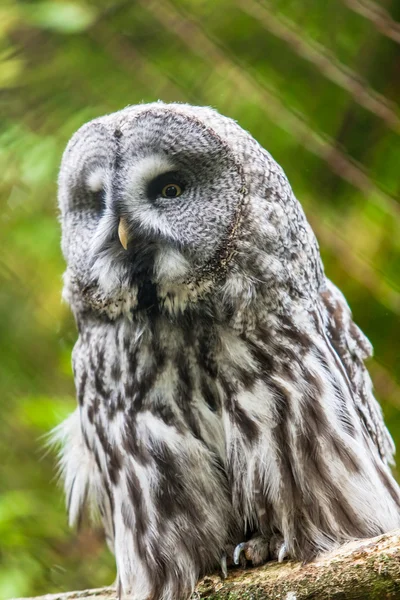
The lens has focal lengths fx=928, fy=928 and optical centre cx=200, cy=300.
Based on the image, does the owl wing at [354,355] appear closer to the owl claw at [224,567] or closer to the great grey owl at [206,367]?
the great grey owl at [206,367]

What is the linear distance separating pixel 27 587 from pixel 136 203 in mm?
1141

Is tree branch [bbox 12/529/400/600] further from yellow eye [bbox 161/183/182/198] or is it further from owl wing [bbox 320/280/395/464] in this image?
yellow eye [bbox 161/183/182/198]

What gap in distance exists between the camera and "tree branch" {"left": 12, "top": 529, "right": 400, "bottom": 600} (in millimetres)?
1721

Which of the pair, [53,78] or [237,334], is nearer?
[237,334]

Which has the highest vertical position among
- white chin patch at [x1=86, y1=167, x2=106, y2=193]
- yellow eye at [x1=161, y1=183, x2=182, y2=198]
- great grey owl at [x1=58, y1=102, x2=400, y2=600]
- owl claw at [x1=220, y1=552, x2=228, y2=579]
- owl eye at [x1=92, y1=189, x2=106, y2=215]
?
white chin patch at [x1=86, y1=167, x2=106, y2=193]

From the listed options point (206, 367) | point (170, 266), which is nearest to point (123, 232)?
point (170, 266)

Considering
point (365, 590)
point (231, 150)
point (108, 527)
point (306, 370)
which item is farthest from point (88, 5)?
point (365, 590)

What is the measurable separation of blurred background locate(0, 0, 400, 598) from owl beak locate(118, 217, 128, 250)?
0.64 m

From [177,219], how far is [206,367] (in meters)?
0.36

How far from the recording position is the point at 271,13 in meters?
2.70

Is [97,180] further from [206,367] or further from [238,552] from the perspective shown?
[238,552]

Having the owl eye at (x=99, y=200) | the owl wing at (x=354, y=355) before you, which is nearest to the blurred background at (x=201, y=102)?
the owl wing at (x=354, y=355)

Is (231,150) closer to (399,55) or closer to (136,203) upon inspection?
(136,203)

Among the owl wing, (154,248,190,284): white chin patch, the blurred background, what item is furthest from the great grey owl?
the blurred background
